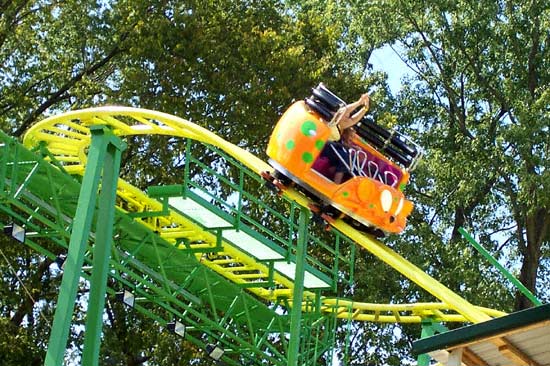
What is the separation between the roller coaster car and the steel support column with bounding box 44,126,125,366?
3.23 m

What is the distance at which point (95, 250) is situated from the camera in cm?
1195

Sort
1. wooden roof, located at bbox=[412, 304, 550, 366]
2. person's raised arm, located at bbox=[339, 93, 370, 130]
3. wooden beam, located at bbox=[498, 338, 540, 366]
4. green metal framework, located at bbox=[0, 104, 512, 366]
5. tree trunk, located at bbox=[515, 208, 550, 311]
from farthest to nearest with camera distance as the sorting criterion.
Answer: tree trunk, located at bbox=[515, 208, 550, 311]
person's raised arm, located at bbox=[339, 93, 370, 130]
green metal framework, located at bbox=[0, 104, 512, 366]
wooden beam, located at bbox=[498, 338, 540, 366]
wooden roof, located at bbox=[412, 304, 550, 366]

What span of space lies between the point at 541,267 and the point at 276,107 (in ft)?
26.5

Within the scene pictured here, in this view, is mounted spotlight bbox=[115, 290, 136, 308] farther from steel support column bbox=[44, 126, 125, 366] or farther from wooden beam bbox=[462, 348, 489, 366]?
wooden beam bbox=[462, 348, 489, 366]

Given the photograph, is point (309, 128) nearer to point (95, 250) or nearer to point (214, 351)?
point (95, 250)

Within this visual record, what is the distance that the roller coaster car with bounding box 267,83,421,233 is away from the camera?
15047mm

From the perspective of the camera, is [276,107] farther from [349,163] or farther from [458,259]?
[349,163]

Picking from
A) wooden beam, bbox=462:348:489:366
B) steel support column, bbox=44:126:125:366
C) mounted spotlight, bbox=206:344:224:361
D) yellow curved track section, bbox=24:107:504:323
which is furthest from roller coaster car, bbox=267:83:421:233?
wooden beam, bbox=462:348:489:366

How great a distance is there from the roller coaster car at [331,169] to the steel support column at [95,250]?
3234 mm

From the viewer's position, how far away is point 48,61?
26.8m

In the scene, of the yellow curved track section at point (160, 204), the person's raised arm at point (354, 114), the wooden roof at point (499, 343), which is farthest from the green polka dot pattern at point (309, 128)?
the wooden roof at point (499, 343)

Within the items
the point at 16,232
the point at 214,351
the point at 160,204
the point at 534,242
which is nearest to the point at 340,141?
the point at 160,204

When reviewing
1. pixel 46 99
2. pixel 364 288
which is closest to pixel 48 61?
pixel 46 99

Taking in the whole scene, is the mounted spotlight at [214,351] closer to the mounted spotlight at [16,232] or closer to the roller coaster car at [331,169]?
the roller coaster car at [331,169]
